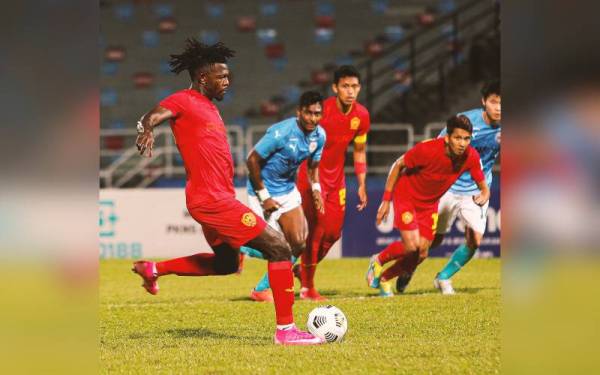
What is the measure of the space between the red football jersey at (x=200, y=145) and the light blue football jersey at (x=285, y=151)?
3.26 meters

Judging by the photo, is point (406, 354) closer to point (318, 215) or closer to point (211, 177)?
point (211, 177)

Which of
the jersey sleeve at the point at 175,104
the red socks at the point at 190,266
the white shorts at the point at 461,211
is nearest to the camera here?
the jersey sleeve at the point at 175,104

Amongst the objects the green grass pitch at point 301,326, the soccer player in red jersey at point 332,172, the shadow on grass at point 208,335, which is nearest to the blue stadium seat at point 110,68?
the green grass pitch at point 301,326

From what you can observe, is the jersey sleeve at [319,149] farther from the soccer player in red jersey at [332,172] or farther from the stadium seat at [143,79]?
the stadium seat at [143,79]

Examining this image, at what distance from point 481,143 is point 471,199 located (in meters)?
0.69

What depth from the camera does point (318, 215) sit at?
10.8m

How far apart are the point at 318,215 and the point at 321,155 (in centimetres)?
66

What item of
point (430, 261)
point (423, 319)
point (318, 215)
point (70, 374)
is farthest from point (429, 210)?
point (70, 374)

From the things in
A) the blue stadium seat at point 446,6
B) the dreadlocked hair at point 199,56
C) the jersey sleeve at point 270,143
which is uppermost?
the blue stadium seat at point 446,6

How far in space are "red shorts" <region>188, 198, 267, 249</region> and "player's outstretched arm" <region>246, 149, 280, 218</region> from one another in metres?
2.53

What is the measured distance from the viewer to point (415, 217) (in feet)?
34.4

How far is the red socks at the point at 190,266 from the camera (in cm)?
752

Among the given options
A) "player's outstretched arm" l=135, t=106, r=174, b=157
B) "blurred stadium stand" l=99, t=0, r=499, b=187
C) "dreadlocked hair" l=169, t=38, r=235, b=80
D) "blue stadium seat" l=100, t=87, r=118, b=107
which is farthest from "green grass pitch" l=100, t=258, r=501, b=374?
"blue stadium seat" l=100, t=87, r=118, b=107

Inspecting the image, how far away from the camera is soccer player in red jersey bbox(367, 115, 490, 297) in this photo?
10.1 meters
